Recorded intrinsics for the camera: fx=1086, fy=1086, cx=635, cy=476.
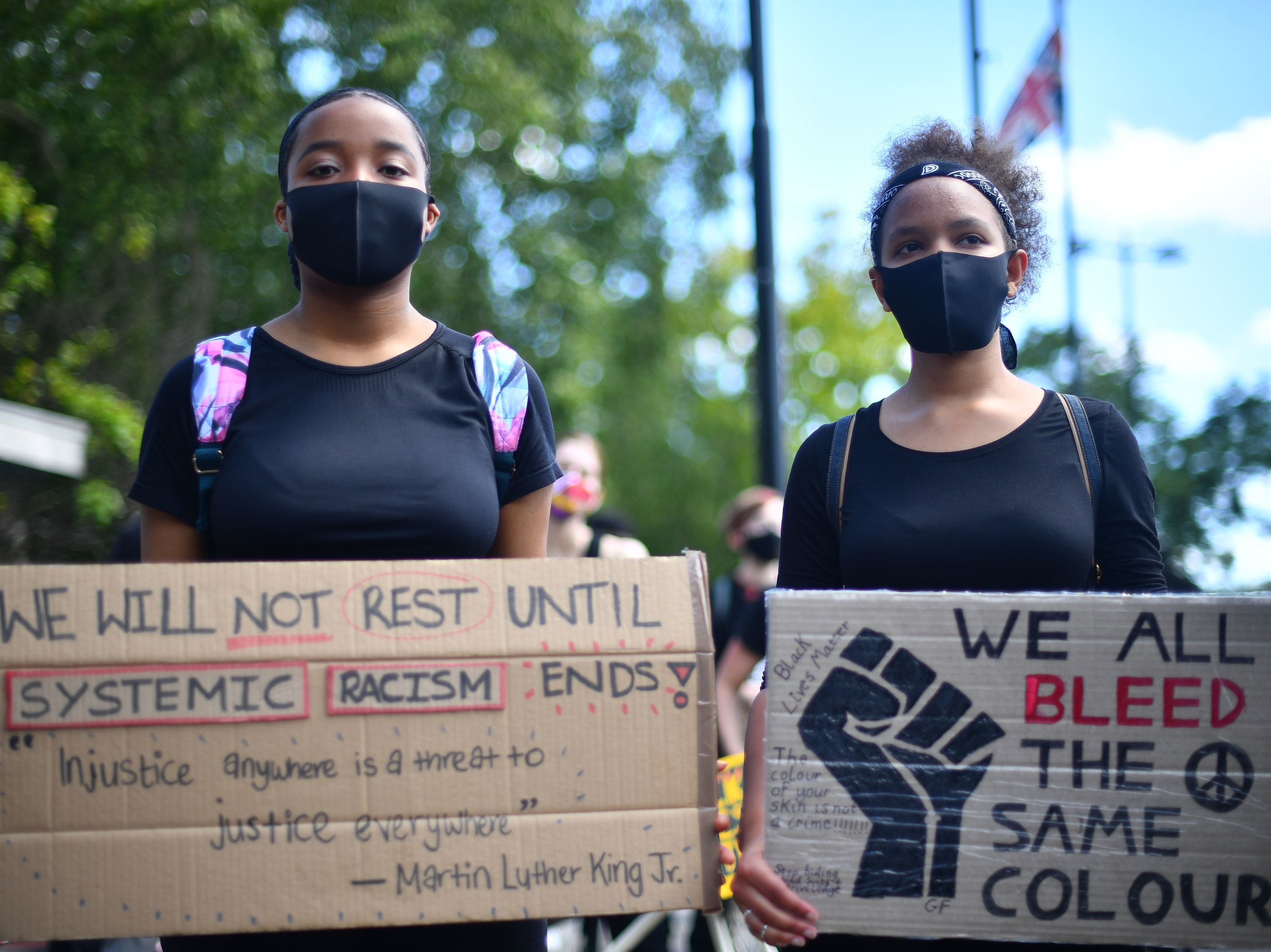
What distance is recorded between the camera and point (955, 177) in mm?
1998

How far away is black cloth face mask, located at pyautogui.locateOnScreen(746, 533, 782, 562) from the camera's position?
505 centimetres

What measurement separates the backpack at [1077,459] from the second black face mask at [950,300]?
7.2 inches

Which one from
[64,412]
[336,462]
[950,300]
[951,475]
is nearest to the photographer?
[336,462]

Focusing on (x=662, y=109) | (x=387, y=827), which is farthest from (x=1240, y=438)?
(x=662, y=109)

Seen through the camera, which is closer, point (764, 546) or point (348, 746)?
point (348, 746)

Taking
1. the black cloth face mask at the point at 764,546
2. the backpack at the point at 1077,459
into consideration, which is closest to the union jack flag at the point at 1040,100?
the black cloth face mask at the point at 764,546

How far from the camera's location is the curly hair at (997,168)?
7.14 ft

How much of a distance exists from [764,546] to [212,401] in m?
3.59

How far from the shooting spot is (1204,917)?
1577 millimetres

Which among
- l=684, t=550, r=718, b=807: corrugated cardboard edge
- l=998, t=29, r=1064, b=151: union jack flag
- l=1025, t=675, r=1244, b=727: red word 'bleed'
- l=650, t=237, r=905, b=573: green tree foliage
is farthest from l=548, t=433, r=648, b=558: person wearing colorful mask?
l=650, t=237, r=905, b=573: green tree foliage

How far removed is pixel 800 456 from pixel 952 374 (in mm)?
314

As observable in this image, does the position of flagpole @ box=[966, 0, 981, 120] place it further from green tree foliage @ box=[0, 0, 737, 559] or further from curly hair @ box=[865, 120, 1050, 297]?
curly hair @ box=[865, 120, 1050, 297]

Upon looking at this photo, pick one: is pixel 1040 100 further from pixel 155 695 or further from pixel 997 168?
pixel 155 695

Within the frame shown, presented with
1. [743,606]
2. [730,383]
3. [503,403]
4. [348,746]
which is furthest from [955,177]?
[730,383]
